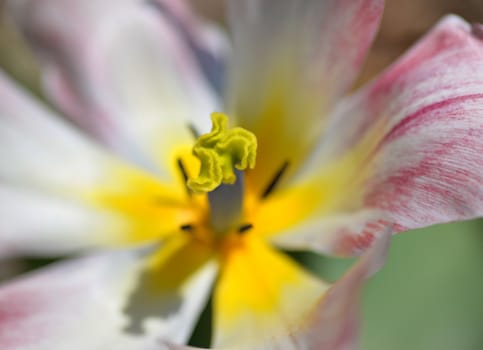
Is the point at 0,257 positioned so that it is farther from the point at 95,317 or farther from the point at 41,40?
the point at 41,40

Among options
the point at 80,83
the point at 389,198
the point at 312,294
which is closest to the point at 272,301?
the point at 312,294

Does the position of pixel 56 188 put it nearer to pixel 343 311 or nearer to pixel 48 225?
pixel 48 225

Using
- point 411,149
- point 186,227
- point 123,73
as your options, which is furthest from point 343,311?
point 123,73

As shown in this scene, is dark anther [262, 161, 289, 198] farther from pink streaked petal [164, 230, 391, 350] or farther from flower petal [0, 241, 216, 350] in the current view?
pink streaked petal [164, 230, 391, 350]

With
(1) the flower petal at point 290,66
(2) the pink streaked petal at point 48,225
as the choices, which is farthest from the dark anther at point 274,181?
(2) the pink streaked petal at point 48,225

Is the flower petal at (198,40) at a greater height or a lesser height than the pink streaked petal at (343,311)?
greater

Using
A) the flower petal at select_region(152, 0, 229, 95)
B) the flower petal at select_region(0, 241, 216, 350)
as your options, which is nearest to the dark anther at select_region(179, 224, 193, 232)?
the flower petal at select_region(0, 241, 216, 350)

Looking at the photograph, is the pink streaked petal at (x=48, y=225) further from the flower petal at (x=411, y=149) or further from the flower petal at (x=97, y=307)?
the flower petal at (x=411, y=149)
